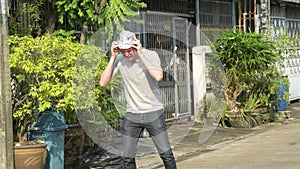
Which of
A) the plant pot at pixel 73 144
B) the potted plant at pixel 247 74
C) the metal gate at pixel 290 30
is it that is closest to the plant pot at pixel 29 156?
the plant pot at pixel 73 144

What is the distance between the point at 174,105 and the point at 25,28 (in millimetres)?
5150

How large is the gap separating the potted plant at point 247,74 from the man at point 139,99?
5.81 metres

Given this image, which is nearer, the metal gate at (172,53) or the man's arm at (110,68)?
the man's arm at (110,68)

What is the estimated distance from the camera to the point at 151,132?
594 centimetres

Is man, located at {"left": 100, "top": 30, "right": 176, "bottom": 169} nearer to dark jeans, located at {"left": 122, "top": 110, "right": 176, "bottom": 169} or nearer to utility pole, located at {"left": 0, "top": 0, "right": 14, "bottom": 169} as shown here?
dark jeans, located at {"left": 122, "top": 110, "right": 176, "bottom": 169}

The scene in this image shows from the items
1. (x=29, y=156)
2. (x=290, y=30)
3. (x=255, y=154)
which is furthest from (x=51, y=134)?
(x=290, y=30)

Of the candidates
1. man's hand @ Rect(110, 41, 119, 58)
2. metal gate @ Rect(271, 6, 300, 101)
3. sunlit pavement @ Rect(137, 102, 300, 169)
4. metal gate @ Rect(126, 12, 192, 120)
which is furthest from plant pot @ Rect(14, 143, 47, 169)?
metal gate @ Rect(271, 6, 300, 101)

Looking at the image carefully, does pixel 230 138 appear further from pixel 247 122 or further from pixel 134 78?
pixel 134 78

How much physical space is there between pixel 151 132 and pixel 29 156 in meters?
1.57

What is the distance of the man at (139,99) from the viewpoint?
5805 millimetres

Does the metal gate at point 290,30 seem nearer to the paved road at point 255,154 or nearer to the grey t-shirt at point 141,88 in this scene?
the paved road at point 255,154

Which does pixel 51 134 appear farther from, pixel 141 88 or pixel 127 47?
pixel 127 47

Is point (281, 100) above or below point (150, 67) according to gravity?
below

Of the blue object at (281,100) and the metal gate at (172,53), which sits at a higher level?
the metal gate at (172,53)
